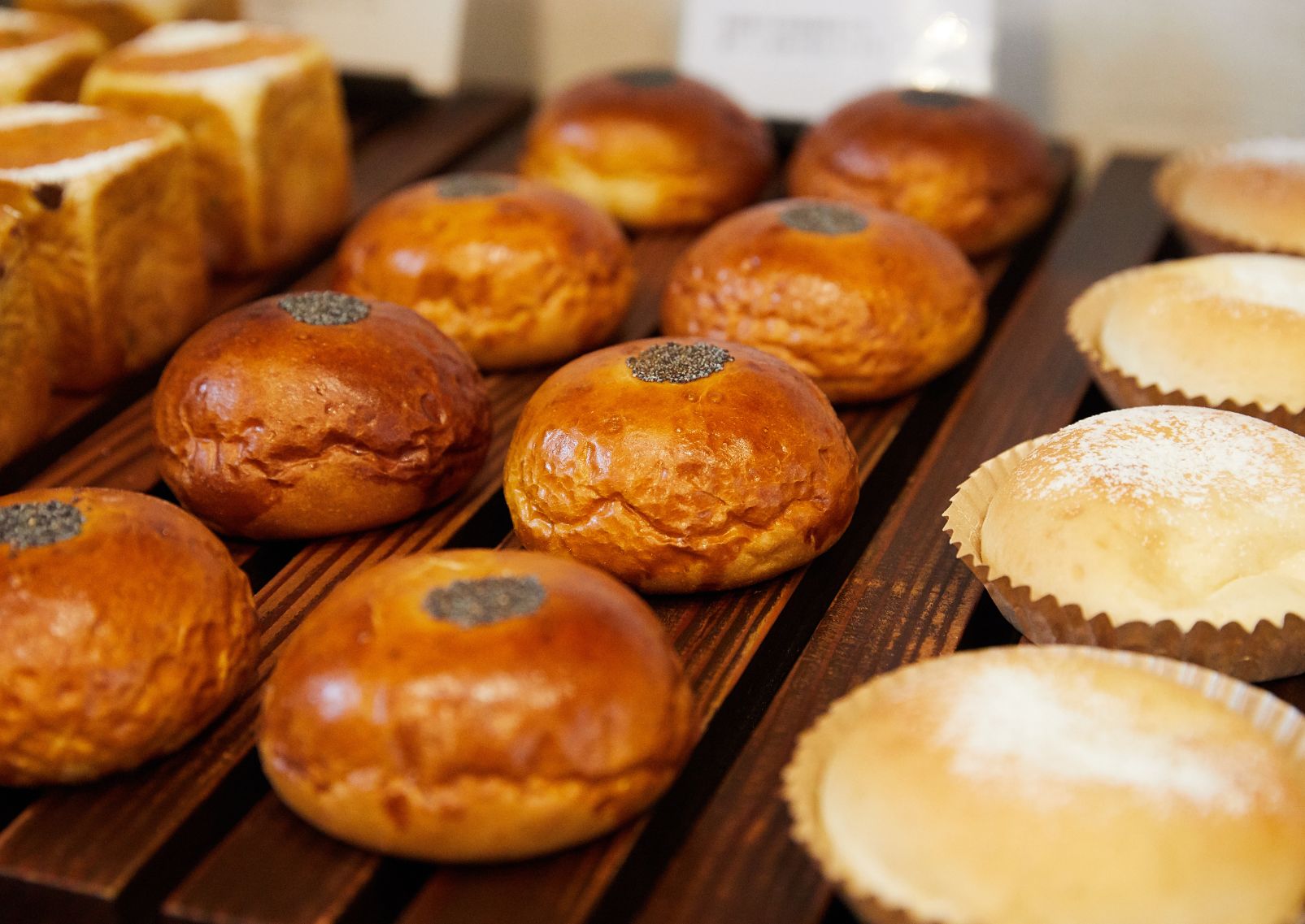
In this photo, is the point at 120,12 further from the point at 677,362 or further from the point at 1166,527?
the point at 1166,527

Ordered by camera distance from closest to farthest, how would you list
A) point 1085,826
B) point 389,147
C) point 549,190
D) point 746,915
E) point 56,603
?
point 1085,826 → point 746,915 → point 56,603 → point 549,190 → point 389,147

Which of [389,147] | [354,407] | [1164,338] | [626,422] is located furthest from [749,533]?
[389,147]

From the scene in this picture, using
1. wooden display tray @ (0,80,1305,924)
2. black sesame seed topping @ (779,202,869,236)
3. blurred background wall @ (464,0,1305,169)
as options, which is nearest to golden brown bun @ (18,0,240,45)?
blurred background wall @ (464,0,1305,169)

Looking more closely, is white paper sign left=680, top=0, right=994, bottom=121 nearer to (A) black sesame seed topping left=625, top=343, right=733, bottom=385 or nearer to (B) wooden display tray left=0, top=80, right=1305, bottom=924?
(B) wooden display tray left=0, top=80, right=1305, bottom=924

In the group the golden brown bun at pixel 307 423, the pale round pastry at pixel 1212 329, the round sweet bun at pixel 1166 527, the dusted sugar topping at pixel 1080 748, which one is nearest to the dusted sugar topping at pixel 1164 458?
the round sweet bun at pixel 1166 527

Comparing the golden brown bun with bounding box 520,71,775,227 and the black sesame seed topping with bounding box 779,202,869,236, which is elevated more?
the black sesame seed topping with bounding box 779,202,869,236

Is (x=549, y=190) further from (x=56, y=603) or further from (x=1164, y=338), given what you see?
(x=56, y=603)

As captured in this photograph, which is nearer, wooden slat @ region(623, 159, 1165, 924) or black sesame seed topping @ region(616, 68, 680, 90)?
wooden slat @ region(623, 159, 1165, 924)
